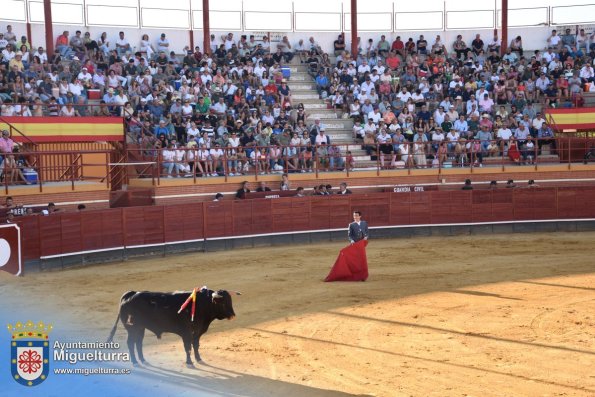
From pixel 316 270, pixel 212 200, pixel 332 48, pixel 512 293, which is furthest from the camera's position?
pixel 332 48

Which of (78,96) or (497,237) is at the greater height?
(78,96)

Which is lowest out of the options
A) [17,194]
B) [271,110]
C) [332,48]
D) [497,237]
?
[497,237]

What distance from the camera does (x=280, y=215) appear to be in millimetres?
23594

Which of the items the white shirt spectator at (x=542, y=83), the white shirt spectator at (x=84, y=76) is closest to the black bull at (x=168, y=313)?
the white shirt spectator at (x=84, y=76)

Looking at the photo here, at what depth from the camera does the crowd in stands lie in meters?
24.5

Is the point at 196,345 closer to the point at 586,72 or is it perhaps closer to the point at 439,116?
the point at 439,116

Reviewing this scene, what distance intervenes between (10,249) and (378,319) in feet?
27.3

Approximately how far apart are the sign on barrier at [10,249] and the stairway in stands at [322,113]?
10.3m

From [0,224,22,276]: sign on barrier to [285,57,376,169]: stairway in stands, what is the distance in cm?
1033

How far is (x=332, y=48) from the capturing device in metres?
32.9

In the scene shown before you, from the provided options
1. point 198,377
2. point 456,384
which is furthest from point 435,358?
point 198,377

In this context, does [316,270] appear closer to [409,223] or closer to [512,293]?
[512,293]

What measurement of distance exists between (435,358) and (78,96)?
54.3 ft

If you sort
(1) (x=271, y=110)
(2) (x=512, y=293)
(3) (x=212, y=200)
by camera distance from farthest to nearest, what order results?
(1) (x=271, y=110) → (3) (x=212, y=200) → (2) (x=512, y=293)
